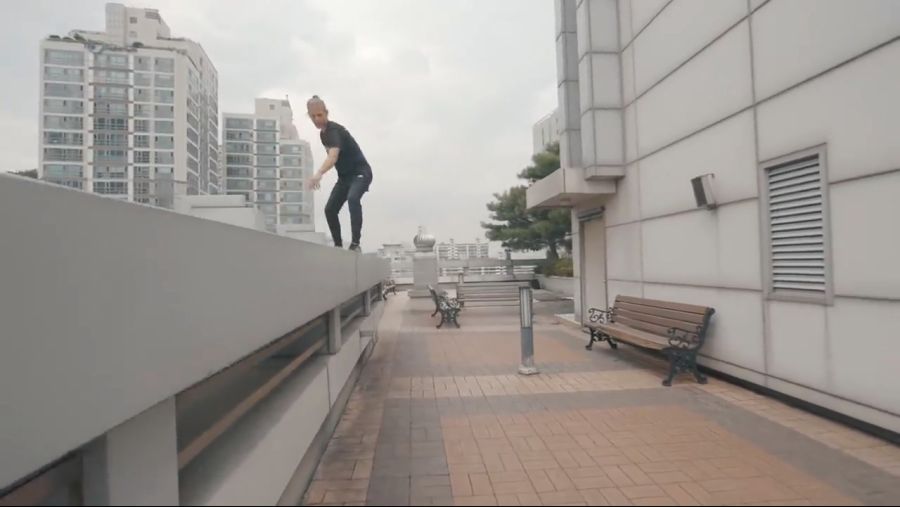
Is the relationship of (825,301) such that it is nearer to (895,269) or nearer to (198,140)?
(895,269)

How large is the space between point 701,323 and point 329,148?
4.79m

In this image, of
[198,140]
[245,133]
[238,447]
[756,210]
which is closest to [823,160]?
[756,210]

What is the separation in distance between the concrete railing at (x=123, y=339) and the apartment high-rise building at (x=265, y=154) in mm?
90581

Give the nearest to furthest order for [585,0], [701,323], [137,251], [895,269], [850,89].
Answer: [137,251]
[895,269]
[850,89]
[701,323]
[585,0]

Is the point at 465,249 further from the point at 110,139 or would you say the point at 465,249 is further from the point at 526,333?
the point at 110,139

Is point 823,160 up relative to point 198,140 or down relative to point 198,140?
down

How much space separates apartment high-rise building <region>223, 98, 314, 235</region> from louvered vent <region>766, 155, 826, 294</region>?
88993 mm

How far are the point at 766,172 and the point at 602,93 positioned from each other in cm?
396

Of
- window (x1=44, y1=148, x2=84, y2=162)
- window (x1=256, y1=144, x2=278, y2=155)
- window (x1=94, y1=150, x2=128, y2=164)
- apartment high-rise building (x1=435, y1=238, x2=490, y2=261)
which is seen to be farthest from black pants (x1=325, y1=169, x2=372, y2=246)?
window (x1=256, y1=144, x2=278, y2=155)

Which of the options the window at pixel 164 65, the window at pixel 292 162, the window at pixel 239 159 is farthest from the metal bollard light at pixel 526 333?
the window at pixel 292 162

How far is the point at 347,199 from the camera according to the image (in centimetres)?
561

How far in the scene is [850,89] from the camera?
4098 mm

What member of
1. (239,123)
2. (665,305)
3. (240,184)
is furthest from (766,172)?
(239,123)

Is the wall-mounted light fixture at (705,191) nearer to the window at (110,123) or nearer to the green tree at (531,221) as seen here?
the green tree at (531,221)
